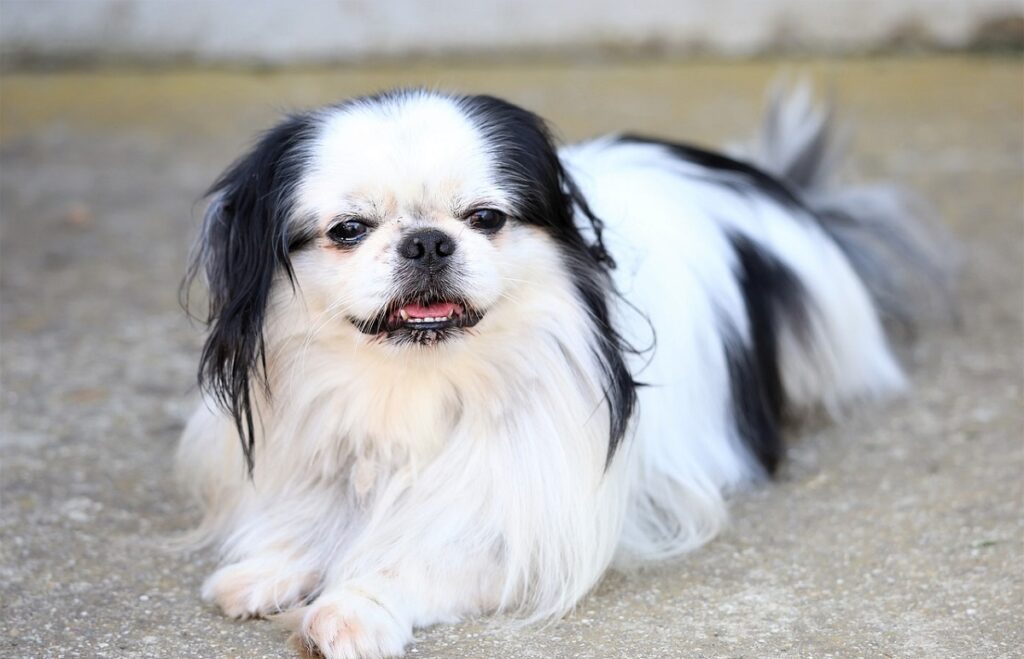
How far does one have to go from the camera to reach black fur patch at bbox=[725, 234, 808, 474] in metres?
3.24

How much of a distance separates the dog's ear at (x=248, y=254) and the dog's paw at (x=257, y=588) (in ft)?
0.70

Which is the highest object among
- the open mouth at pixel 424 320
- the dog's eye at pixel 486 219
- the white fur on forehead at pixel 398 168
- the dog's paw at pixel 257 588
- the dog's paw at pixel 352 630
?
the white fur on forehead at pixel 398 168

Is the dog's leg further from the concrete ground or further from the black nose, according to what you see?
the black nose

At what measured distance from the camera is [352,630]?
2420 millimetres

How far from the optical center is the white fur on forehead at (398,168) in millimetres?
2518

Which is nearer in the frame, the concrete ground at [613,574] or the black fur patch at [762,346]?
the concrete ground at [613,574]

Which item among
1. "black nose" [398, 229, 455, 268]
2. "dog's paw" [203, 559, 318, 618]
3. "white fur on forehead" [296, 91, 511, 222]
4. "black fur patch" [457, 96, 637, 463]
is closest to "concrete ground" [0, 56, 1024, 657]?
"dog's paw" [203, 559, 318, 618]

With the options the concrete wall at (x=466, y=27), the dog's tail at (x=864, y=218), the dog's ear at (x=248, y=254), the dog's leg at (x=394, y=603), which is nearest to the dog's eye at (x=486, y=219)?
the dog's ear at (x=248, y=254)

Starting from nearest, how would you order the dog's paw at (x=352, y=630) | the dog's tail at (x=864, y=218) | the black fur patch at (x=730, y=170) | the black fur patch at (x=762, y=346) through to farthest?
the dog's paw at (x=352, y=630) < the black fur patch at (x=762, y=346) < the black fur patch at (x=730, y=170) < the dog's tail at (x=864, y=218)

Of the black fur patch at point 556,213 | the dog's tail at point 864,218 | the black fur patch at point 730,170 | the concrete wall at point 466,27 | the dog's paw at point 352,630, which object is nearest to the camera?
the dog's paw at point 352,630

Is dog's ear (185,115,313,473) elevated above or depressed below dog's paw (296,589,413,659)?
above

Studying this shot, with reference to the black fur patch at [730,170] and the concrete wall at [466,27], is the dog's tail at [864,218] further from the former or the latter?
the concrete wall at [466,27]

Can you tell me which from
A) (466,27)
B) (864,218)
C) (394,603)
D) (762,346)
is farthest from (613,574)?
(466,27)

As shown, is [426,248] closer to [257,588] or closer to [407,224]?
[407,224]
